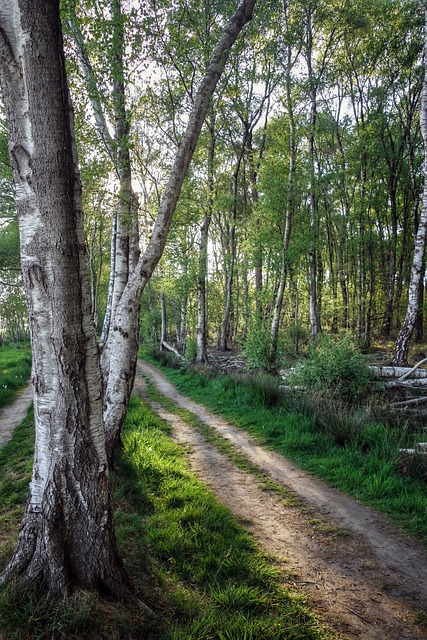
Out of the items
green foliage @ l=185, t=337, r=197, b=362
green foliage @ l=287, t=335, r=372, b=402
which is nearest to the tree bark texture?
green foliage @ l=287, t=335, r=372, b=402

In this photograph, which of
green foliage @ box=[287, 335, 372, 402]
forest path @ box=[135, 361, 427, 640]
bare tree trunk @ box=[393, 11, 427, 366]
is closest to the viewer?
forest path @ box=[135, 361, 427, 640]

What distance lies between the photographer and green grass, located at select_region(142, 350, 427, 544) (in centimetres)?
427

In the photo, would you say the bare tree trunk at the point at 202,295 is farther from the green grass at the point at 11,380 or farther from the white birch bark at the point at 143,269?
the white birch bark at the point at 143,269

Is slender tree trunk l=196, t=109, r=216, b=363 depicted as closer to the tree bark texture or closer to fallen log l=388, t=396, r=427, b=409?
fallen log l=388, t=396, r=427, b=409

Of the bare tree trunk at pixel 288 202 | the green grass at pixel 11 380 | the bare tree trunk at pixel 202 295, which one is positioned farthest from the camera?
the bare tree trunk at pixel 202 295

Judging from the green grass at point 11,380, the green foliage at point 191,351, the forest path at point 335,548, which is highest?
the green foliage at point 191,351

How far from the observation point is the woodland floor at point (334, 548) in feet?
8.84

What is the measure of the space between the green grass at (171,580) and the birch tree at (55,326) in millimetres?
206

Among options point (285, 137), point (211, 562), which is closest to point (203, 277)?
point (285, 137)

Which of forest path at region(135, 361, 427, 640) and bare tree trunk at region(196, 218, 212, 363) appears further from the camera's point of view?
bare tree trunk at region(196, 218, 212, 363)

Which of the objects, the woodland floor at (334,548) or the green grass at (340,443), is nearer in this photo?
the woodland floor at (334,548)

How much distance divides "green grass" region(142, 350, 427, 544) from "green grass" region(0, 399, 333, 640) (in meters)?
1.96

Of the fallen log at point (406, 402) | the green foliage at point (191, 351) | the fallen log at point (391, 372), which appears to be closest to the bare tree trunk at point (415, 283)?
the fallen log at point (391, 372)

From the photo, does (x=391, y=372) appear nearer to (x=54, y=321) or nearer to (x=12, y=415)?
(x=54, y=321)
